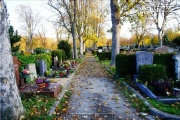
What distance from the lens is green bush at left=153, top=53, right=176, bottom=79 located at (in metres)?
10.7

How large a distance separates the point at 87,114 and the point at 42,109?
1.36 metres

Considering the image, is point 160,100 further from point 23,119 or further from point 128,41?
point 128,41

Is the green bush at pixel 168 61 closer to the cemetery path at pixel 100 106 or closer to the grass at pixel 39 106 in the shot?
the cemetery path at pixel 100 106

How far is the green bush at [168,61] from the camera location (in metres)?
10.7

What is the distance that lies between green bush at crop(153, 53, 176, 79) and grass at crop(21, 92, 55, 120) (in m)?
6.83

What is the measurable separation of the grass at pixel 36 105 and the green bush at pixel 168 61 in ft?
22.4

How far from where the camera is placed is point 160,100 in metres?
6.57

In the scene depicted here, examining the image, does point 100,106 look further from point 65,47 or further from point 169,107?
point 65,47

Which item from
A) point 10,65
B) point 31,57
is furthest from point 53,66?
point 10,65

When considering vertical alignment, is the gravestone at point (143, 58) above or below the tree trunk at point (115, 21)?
below

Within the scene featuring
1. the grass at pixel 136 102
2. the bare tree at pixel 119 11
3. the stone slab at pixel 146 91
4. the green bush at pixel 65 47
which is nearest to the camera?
the grass at pixel 136 102

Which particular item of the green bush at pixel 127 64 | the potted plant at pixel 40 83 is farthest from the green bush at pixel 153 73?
the potted plant at pixel 40 83

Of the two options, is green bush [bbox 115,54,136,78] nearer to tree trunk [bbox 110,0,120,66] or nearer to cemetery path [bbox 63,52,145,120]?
cemetery path [bbox 63,52,145,120]

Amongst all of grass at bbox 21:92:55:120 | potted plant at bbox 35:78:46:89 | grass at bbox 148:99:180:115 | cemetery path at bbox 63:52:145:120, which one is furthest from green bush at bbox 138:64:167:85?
potted plant at bbox 35:78:46:89
